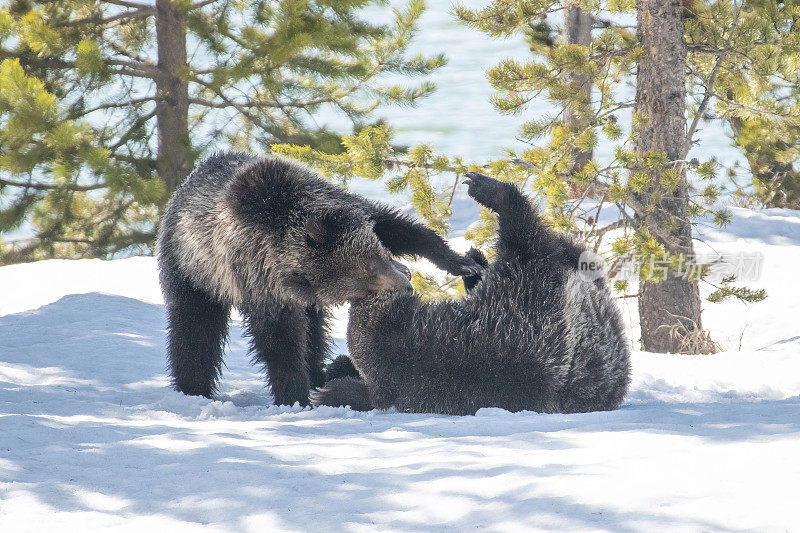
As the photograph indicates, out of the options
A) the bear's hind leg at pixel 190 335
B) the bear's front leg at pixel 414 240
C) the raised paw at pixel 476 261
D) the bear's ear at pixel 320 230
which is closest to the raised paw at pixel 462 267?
the bear's front leg at pixel 414 240

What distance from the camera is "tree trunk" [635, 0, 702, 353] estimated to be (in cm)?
661

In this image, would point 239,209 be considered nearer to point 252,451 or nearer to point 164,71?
point 252,451

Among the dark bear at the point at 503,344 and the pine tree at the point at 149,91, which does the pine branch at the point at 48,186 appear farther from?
the dark bear at the point at 503,344

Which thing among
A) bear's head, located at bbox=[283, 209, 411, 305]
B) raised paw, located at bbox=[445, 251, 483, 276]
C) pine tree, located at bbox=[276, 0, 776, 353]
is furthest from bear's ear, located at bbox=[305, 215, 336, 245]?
pine tree, located at bbox=[276, 0, 776, 353]

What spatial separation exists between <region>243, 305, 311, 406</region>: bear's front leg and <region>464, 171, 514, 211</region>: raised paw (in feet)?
4.05

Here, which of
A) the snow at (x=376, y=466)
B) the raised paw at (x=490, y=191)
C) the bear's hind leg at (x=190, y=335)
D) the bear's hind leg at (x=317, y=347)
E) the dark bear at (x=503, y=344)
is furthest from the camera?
the bear's hind leg at (x=317, y=347)

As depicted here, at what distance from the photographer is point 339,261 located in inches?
149

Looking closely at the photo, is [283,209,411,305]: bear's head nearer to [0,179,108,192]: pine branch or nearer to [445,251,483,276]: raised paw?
[445,251,483,276]: raised paw

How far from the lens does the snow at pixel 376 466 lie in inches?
78.2

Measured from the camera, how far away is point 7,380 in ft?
14.9

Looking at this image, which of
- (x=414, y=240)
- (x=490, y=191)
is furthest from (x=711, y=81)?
(x=414, y=240)

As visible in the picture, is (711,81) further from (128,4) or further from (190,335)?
(128,4)

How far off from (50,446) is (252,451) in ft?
2.52

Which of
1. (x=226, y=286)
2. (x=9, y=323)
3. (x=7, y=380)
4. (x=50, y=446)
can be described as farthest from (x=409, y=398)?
(x=9, y=323)
